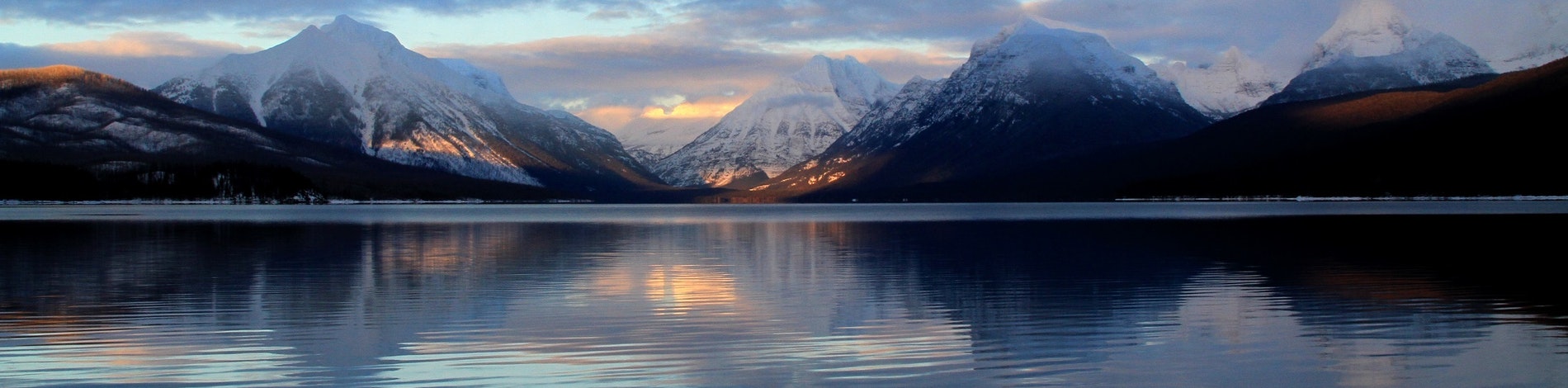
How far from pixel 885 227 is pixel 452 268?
60.9m

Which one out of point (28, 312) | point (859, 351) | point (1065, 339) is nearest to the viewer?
point (859, 351)

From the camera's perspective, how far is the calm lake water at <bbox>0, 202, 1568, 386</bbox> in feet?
75.8

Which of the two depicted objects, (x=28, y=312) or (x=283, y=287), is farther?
(x=283, y=287)

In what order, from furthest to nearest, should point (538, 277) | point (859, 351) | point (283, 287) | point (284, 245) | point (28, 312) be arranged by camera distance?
point (284, 245)
point (538, 277)
point (283, 287)
point (28, 312)
point (859, 351)

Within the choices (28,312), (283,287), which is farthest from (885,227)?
(28,312)

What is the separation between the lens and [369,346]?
87.4ft

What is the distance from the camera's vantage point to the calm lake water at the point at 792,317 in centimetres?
2311

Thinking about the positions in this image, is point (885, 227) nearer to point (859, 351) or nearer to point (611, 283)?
point (611, 283)

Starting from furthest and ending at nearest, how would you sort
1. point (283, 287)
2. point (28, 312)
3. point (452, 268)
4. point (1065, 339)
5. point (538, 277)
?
point (452, 268) → point (538, 277) → point (283, 287) → point (28, 312) → point (1065, 339)

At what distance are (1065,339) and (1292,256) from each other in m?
34.8

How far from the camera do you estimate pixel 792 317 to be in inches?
1287

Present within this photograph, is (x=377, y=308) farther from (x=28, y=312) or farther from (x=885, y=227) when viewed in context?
(x=885, y=227)

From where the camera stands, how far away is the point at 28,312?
3316cm

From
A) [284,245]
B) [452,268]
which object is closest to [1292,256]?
[452,268]
